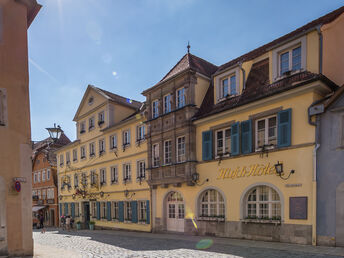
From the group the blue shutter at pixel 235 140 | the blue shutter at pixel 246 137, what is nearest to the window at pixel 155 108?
the blue shutter at pixel 235 140

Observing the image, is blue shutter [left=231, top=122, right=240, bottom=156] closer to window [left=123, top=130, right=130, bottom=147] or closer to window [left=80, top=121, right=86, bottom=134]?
window [left=123, top=130, right=130, bottom=147]

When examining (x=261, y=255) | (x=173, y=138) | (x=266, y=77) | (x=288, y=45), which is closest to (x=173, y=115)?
(x=173, y=138)

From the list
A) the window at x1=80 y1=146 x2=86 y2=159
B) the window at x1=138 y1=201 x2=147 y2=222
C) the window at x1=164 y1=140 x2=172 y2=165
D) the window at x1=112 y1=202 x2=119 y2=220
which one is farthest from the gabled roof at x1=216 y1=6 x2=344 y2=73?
the window at x1=80 y1=146 x2=86 y2=159

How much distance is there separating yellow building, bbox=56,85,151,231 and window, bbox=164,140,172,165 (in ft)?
8.74

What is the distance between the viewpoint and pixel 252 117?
481 inches

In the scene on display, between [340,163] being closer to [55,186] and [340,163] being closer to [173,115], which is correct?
[173,115]

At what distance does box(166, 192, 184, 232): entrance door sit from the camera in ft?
51.8

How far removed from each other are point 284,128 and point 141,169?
11.3m

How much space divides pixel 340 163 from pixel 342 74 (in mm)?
3638

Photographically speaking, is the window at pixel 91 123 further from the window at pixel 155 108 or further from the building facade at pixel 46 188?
the building facade at pixel 46 188

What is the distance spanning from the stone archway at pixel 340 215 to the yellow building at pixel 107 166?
11.6 meters

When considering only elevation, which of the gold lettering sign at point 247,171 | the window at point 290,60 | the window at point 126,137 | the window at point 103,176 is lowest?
the window at point 103,176

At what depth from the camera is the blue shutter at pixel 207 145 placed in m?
14.0

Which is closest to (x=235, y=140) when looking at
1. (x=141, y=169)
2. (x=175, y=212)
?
(x=175, y=212)
